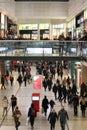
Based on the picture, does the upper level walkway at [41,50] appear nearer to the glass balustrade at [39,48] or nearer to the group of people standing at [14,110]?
the glass balustrade at [39,48]

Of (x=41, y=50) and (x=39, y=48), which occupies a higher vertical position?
(x=39, y=48)

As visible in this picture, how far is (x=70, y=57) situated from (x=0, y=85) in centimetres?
1206

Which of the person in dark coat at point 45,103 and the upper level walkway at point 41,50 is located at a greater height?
the upper level walkway at point 41,50

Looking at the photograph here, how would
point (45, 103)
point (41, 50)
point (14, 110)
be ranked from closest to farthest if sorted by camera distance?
point (14, 110)
point (45, 103)
point (41, 50)

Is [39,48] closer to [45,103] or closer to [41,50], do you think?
[41,50]

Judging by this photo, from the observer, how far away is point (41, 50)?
33.9m

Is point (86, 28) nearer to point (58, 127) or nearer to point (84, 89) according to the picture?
point (84, 89)

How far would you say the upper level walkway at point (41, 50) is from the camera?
3331 cm

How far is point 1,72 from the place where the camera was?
47906 mm

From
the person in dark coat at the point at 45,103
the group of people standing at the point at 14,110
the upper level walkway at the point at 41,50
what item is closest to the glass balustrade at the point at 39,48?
the upper level walkway at the point at 41,50

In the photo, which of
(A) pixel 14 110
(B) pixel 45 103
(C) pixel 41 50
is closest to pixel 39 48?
(C) pixel 41 50

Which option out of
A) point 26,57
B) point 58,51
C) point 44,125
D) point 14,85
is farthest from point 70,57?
point 14,85

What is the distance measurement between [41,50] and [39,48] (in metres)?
0.23

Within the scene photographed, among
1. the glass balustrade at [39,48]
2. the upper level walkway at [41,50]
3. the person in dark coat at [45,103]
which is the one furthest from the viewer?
the glass balustrade at [39,48]
